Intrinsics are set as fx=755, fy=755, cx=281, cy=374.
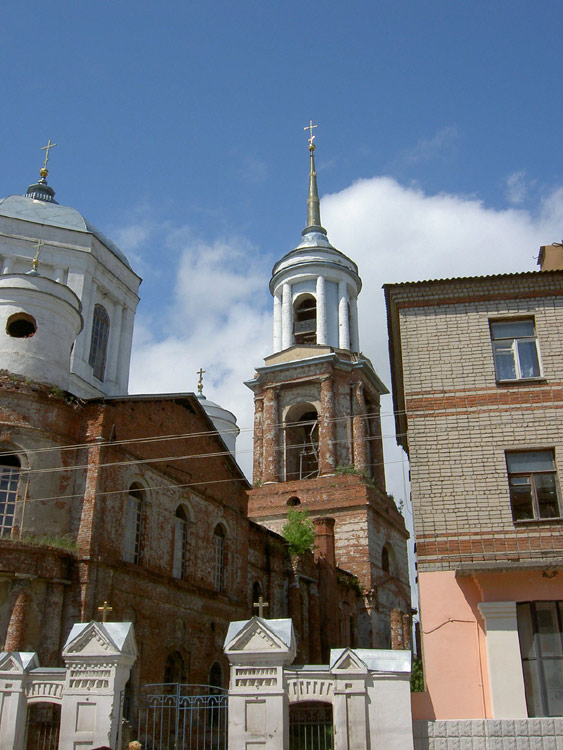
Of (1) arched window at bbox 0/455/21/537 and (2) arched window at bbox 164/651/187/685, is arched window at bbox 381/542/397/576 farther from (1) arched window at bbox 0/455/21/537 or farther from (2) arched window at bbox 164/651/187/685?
(1) arched window at bbox 0/455/21/537

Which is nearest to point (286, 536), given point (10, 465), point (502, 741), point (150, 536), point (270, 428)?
point (270, 428)

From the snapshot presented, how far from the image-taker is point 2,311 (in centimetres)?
1672

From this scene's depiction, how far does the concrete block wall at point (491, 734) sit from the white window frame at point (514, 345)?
5487 mm

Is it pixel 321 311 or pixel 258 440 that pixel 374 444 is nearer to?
pixel 258 440

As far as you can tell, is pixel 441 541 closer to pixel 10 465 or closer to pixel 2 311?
pixel 10 465

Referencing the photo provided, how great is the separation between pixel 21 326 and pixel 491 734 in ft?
41.4

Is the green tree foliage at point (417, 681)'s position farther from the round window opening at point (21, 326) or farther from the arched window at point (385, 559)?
Answer: the round window opening at point (21, 326)

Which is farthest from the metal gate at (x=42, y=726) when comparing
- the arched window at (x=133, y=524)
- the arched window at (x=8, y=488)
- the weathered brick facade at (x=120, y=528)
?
the arched window at (x=133, y=524)

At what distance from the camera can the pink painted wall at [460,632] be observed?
10.8 m

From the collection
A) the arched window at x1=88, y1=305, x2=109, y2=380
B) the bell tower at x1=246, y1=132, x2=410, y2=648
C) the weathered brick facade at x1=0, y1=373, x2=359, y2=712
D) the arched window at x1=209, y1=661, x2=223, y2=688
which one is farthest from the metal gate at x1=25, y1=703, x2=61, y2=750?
the bell tower at x1=246, y1=132, x2=410, y2=648

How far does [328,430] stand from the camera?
97.8 ft

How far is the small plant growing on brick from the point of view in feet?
81.9

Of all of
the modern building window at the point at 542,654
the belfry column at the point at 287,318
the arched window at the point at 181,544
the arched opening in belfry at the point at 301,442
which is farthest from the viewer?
the belfry column at the point at 287,318

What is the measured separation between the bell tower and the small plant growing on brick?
65 centimetres
